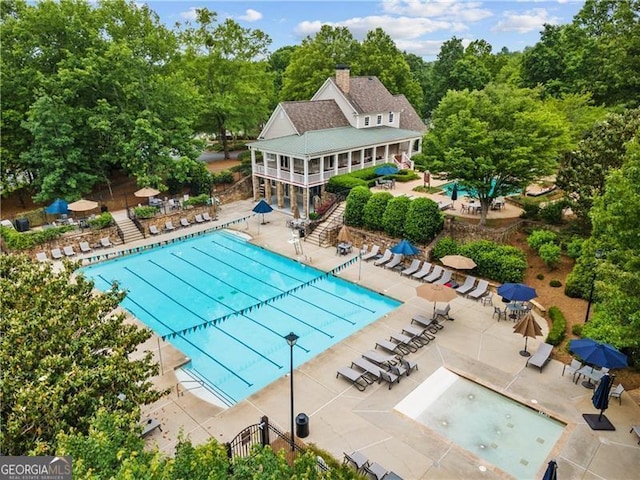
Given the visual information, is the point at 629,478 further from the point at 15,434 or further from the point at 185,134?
the point at 185,134

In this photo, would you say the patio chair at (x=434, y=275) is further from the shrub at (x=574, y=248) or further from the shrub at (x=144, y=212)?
the shrub at (x=144, y=212)

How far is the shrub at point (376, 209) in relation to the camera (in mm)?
25734

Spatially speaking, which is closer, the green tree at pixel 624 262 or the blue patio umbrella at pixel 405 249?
the green tree at pixel 624 262

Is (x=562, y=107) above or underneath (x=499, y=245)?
above

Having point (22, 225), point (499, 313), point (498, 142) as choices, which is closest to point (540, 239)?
point (498, 142)

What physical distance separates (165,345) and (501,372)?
12.6m

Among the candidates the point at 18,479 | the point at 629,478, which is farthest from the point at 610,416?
the point at 18,479

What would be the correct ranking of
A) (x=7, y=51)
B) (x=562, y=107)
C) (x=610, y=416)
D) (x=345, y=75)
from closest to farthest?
(x=610, y=416), (x=7, y=51), (x=562, y=107), (x=345, y=75)

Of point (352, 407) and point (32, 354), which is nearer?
point (32, 354)

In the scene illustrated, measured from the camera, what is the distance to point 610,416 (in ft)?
41.8

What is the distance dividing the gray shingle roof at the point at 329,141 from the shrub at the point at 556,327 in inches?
719

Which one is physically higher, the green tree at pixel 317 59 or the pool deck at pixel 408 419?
the green tree at pixel 317 59

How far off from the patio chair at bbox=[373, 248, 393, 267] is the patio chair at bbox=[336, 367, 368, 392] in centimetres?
1017

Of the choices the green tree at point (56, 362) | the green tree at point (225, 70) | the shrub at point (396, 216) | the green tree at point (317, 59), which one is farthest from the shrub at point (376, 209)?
the green tree at point (317, 59)
